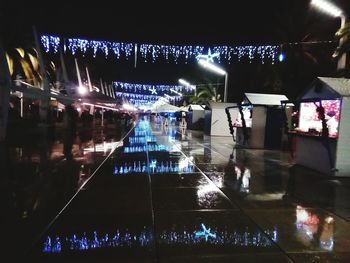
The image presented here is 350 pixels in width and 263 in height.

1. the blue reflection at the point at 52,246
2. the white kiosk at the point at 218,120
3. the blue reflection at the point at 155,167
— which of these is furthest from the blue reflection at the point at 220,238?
the white kiosk at the point at 218,120

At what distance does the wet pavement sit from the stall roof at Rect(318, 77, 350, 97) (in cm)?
249

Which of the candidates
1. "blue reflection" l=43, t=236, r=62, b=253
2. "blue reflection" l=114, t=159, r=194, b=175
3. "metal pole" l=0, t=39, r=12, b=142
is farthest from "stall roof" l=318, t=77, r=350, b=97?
"metal pole" l=0, t=39, r=12, b=142

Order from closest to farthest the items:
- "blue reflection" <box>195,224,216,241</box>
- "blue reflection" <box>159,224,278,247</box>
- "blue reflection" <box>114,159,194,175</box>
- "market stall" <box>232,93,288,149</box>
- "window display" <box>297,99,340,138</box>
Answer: "blue reflection" <box>159,224,278,247</box> < "blue reflection" <box>195,224,216,241</box> < "window display" <box>297,99,340,138</box> < "blue reflection" <box>114,159,194,175</box> < "market stall" <box>232,93,288,149</box>

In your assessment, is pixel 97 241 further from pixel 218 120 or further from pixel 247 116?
pixel 218 120

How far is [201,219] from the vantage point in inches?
231

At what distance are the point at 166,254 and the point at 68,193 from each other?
147 inches

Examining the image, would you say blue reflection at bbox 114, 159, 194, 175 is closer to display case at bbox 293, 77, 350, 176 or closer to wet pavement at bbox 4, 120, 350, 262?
wet pavement at bbox 4, 120, 350, 262

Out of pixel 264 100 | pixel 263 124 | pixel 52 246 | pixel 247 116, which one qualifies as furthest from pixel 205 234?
pixel 247 116

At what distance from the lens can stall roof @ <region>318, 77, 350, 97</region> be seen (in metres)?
9.99

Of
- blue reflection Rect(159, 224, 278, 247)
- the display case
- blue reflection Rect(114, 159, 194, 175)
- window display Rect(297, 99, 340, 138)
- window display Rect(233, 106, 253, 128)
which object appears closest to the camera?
blue reflection Rect(159, 224, 278, 247)

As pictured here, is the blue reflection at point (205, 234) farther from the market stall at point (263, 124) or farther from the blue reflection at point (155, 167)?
the market stall at point (263, 124)

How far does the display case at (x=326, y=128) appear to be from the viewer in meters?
9.94

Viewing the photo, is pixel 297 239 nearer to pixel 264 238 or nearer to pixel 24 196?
pixel 264 238

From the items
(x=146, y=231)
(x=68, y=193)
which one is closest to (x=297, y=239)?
(x=146, y=231)
